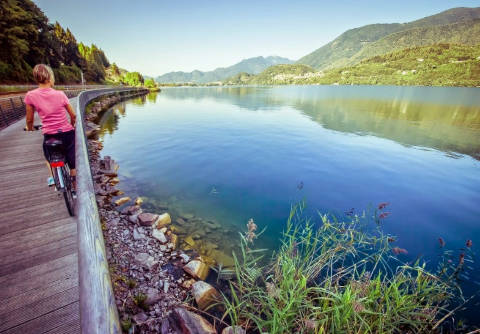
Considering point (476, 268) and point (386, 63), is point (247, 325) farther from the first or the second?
point (386, 63)

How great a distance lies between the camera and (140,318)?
10.2 ft

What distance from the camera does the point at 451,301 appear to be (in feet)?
13.1

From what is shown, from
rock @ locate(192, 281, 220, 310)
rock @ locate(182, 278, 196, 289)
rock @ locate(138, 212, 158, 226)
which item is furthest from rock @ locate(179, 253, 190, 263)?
rock @ locate(138, 212, 158, 226)

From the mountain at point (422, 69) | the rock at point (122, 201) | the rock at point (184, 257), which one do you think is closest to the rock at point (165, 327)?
the rock at point (184, 257)

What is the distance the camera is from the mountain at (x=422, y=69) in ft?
372

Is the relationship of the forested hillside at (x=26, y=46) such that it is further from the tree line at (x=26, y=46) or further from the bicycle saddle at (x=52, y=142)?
the bicycle saddle at (x=52, y=142)

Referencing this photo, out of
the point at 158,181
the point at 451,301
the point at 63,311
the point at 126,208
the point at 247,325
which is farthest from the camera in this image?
the point at 158,181

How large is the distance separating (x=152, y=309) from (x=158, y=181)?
259 inches

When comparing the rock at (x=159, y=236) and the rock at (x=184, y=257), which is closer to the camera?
the rock at (x=184, y=257)

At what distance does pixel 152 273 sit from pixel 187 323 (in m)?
1.63

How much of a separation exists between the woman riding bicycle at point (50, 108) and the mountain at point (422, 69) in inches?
6427

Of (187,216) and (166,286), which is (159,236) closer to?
(187,216)

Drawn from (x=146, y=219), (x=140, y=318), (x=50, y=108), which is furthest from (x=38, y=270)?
(x=146, y=219)

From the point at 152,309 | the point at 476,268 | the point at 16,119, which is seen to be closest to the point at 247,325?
the point at 152,309
